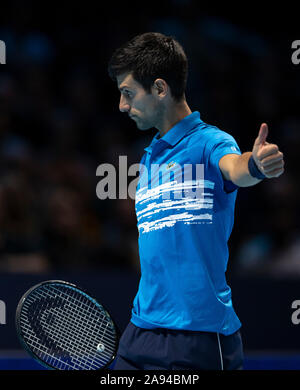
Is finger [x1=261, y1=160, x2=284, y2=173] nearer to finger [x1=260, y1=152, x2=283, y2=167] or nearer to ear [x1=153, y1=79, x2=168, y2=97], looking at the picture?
finger [x1=260, y1=152, x2=283, y2=167]

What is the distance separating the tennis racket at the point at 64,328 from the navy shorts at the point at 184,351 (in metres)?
0.34

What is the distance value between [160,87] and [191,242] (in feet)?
1.77

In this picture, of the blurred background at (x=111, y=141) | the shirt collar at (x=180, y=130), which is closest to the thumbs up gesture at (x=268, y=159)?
the shirt collar at (x=180, y=130)

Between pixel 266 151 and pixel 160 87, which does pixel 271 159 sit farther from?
pixel 160 87

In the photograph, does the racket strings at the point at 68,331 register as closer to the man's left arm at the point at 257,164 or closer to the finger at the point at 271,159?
the man's left arm at the point at 257,164

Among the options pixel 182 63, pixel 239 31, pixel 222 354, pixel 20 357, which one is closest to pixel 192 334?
pixel 222 354

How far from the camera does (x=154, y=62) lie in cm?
236

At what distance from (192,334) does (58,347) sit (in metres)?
0.67

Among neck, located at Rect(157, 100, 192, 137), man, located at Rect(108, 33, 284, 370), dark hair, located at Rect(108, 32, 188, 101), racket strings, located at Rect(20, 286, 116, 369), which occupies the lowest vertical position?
racket strings, located at Rect(20, 286, 116, 369)

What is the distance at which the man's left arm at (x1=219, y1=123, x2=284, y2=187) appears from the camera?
195 cm

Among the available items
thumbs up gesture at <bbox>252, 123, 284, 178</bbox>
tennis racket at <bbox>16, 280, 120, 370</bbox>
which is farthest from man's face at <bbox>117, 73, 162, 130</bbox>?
tennis racket at <bbox>16, 280, 120, 370</bbox>

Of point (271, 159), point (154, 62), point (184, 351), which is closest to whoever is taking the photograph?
point (271, 159)

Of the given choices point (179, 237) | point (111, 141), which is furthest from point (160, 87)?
point (111, 141)

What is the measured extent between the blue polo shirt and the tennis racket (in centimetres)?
38
